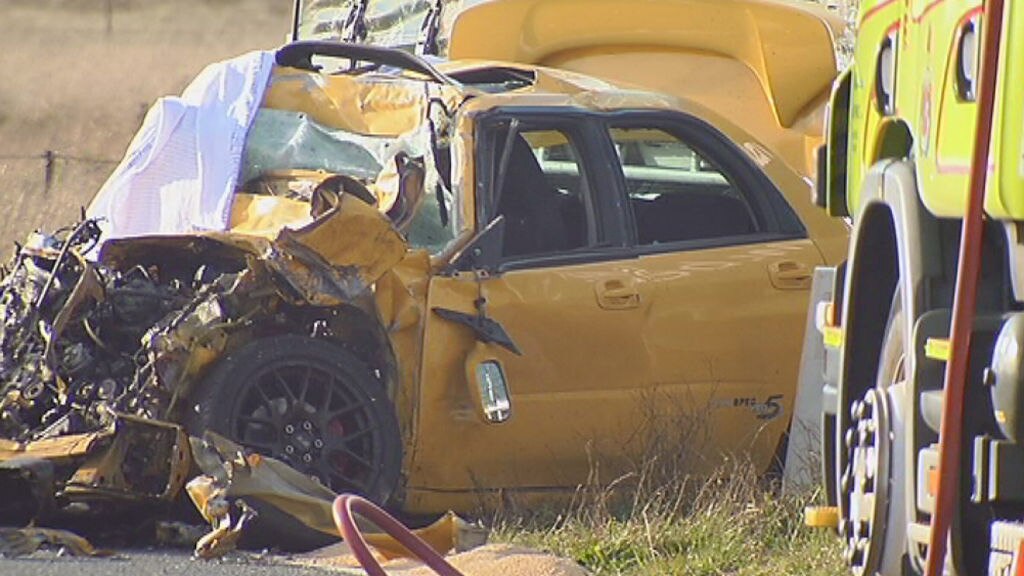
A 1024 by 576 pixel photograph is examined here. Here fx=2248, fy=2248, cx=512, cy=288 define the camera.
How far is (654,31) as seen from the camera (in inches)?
483

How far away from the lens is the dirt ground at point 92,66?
2980cm

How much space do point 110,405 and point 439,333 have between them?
129 cm

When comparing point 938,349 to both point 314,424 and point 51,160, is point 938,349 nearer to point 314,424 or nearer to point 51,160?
point 314,424

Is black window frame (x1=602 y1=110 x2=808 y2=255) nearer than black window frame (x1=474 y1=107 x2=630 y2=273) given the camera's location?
No

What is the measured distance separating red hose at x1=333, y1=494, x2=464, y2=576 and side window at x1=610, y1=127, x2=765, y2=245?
2965 mm

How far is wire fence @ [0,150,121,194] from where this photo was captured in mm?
28569

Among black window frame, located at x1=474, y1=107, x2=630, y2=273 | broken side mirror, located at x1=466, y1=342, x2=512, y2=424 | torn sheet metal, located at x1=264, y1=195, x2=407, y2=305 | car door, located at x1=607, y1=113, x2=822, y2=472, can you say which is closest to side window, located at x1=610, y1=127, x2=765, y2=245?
car door, located at x1=607, y1=113, x2=822, y2=472

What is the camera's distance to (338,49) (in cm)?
1021

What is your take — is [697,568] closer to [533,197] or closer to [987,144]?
[533,197]

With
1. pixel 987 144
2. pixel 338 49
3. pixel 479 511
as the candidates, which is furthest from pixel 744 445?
pixel 987 144

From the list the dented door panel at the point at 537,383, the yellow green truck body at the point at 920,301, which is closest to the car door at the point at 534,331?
the dented door panel at the point at 537,383

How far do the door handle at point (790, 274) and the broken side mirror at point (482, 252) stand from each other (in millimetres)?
1215

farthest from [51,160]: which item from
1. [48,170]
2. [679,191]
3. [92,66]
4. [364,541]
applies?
[364,541]

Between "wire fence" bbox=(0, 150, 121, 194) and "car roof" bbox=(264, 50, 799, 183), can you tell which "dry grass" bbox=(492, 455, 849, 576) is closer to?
"car roof" bbox=(264, 50, 799, 183)
